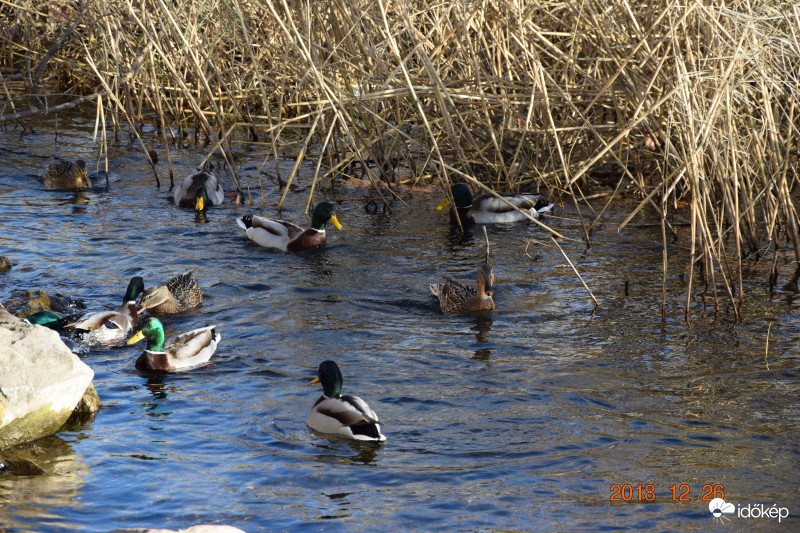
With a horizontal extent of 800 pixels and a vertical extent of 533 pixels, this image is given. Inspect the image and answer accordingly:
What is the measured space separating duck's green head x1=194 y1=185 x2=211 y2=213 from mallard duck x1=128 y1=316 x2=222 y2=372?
3.90 meters

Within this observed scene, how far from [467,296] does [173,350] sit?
2592 millimetres

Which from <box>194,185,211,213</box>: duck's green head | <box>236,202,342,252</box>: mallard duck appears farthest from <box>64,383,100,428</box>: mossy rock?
<box>194,185,211,213</box>: duck's green head

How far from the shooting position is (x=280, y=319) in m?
7.79

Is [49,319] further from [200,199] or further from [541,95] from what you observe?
[541,95]

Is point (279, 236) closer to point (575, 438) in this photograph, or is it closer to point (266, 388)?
point (266, 388)

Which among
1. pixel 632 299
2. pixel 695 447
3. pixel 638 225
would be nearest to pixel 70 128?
pixel 638 225

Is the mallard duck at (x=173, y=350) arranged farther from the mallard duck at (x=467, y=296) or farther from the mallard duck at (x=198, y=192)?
the mallard duck at (x=198, y=192)

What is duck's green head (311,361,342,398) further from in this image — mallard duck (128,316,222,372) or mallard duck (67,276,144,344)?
mallard duck (67,276,144,344)

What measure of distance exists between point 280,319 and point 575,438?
3.08 meters

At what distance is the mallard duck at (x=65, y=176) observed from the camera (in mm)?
11477

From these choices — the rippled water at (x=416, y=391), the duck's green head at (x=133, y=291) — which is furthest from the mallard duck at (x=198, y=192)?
the duck's green head at (x=133, y=291)

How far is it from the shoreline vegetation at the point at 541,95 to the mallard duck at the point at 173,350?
2324 mm

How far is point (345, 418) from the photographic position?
18.1 ft

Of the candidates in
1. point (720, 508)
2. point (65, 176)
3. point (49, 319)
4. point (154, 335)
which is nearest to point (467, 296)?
point (154, 335)
